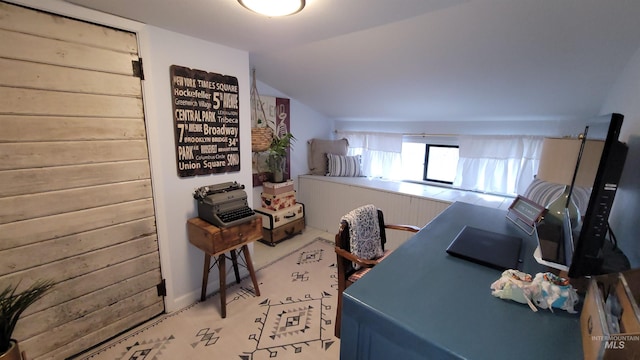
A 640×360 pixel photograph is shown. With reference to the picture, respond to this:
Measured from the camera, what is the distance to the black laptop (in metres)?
1.06

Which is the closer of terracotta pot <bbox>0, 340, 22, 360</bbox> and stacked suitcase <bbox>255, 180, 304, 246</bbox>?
terracotta pot <bbox>0, 340, 22, 360</bbox>

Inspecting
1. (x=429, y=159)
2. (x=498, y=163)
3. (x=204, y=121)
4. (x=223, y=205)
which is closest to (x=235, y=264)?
(x=223, y=205)

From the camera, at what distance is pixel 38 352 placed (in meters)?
1.45

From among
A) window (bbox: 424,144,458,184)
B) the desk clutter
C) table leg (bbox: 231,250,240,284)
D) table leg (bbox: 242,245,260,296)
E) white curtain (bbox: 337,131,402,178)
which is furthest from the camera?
white curtain (bbox: 337,131,402,178)

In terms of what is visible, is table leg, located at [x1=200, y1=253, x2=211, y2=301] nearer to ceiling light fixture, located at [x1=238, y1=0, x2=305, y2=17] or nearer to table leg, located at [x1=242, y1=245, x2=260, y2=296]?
→ table leg, located at [x1=242, y1=245, x2=260, y2=296]

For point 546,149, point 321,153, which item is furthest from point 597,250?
point 321,153

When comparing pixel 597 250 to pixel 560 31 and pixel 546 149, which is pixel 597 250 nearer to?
pixel 546 149

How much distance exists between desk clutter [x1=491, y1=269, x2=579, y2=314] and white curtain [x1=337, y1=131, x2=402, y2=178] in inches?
111

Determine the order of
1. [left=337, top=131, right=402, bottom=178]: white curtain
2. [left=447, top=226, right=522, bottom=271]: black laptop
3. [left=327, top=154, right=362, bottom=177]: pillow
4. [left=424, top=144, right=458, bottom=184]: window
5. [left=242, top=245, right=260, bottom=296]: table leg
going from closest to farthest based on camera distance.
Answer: [left=447, top=226, right=522, bottom=271]: black laptop, [left=242, top=245, right=260, bottom=296]: table leg, [left=424, top=144, right=458, bottom=184]: window, [left=337, top=131, right=402, bottom=178]: white curtain, [left=327, top=154, right=362, bottom=177]: pillow

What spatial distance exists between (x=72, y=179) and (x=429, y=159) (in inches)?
138

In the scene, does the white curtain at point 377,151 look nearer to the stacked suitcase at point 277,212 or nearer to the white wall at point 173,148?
the stacked suitcase at point 277,212

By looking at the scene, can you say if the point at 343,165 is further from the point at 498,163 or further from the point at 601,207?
the point at 601,207

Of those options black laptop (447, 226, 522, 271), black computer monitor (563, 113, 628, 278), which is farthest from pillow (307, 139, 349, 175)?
black computer monitor (563, 113, 628, 278)

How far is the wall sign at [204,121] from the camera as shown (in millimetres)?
1813
